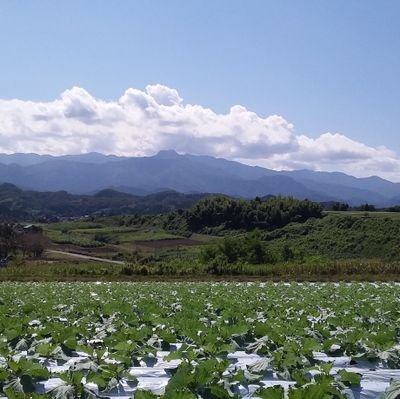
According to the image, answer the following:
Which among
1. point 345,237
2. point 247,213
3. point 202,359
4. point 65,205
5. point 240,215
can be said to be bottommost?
point 65,205

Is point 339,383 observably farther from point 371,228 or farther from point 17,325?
point 371,228

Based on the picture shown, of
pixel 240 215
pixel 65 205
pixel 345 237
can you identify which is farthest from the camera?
pixel 65 205

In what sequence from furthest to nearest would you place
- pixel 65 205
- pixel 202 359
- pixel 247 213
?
pixel 65 205 → pixel 247 213 → pixel 202 359

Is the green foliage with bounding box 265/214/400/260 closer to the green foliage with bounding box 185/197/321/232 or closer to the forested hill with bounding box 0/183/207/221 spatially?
the green foliage with bounding box 185/197/321/232

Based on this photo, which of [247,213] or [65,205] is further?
[65,205]

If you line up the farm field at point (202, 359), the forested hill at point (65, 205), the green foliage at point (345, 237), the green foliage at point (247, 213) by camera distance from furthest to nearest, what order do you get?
the forested hill at point (65, 205) → the green foliage at point (247, 213) → the green foliage at point (345, 237) → the farm field at point (202, 359)

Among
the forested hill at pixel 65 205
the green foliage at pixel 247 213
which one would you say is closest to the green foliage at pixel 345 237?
the green foliage at pixel 247 213

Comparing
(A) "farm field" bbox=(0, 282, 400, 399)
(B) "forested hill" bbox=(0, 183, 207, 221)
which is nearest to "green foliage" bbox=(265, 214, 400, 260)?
(A) "farm field" bbox=(0, 282, 400, 399)

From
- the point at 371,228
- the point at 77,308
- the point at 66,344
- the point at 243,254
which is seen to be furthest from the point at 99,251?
the point at 66,344

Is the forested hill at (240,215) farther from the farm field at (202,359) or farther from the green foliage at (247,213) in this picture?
the farm field at (202,359)

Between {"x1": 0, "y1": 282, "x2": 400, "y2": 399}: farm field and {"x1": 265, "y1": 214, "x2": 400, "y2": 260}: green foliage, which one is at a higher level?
{"x1": 0, "y1": 282, "x2": 400, "y2": 399}: farm field

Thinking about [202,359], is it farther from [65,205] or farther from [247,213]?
[65,205]

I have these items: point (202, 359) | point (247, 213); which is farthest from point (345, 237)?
point (202, 359)

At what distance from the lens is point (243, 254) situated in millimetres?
37938
